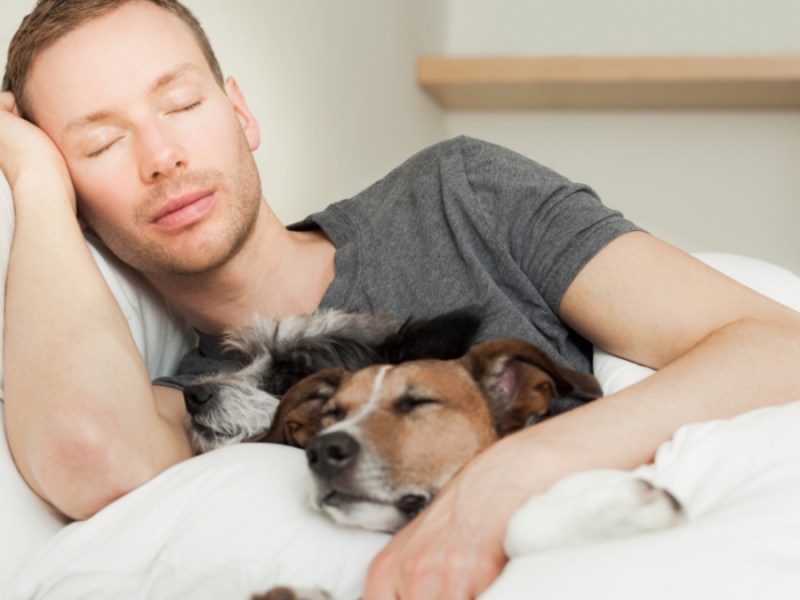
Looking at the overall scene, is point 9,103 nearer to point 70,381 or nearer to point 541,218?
point 70,381

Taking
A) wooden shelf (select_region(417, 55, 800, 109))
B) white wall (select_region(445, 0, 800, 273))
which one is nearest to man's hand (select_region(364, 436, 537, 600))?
wooden shelf (select_region(417, 55, 800, 109))

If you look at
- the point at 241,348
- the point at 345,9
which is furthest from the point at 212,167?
the point at 345,9

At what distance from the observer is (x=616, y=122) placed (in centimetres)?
356

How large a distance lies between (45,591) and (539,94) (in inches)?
111

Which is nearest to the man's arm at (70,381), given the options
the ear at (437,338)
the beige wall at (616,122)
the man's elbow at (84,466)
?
the man's elbow at (84,466)

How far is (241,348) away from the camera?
1360 millimetres

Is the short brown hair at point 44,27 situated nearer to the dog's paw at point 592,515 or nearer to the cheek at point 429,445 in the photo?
the cheek at point 429,445

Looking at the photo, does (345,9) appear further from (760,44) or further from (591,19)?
(760,44)

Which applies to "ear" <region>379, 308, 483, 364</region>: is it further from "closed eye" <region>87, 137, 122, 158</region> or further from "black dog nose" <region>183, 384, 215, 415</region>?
"closed eye" <region>87, 137, 122, 158</region>

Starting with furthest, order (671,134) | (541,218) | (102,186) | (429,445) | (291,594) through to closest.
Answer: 1. (671,134)
2. (102,186)
3. (541,218)
4. (429,445)
5. (291,594)

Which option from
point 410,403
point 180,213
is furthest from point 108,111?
point 410,403

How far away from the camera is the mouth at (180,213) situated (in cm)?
146

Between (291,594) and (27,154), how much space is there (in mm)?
906

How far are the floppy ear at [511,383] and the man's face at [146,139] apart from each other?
57 centimetres
